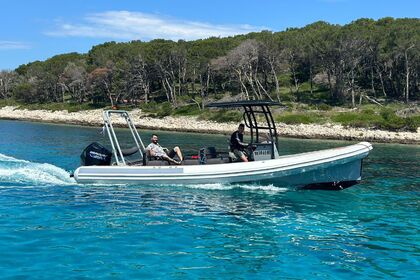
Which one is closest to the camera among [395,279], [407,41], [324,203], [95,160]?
[395,279]

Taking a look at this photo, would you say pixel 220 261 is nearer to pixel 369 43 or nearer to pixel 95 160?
pixel 95 160

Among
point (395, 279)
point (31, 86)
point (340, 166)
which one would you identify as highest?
point (31, 86)

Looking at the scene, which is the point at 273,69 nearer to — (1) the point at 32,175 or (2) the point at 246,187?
(1) the point at 32,175

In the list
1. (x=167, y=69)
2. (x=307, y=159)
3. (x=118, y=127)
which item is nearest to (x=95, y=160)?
(x=307, y=159)

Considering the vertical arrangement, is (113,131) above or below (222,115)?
below

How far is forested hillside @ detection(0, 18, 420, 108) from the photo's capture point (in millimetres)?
56438

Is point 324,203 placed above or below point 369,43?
below

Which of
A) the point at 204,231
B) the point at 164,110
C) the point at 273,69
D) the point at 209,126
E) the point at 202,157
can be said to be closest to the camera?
the point at 204,231

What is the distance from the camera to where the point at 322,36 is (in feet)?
193

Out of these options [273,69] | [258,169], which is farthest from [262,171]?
[273,69]

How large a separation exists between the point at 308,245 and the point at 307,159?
5.55 meters

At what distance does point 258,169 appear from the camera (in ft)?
50.9

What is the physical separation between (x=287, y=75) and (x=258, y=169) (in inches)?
2515

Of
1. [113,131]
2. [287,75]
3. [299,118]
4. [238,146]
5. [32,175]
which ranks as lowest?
[32,175]
